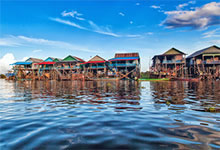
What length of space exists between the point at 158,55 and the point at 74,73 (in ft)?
86.0

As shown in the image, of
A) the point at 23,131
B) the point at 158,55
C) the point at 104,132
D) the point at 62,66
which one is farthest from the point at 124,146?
the point at 62,66

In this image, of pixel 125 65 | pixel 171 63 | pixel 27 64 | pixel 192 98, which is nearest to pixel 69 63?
pixel 27 64

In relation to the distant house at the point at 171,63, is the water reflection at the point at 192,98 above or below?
below

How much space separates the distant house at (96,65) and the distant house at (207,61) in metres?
24.4

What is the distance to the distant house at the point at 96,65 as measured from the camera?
4347 centimetres

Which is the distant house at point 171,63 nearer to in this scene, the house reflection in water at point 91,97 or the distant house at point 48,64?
the house reflection in water at point 91,97

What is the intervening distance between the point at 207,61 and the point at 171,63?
29.1 ft

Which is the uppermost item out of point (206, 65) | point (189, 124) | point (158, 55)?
point (158, 55)

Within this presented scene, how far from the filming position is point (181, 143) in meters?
3.02

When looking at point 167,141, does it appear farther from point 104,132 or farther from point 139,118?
point 139,118

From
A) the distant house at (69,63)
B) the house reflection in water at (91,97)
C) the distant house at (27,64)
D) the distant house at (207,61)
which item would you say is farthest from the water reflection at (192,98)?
the distant house at (27,64)

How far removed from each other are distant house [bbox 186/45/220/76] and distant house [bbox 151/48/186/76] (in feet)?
10.7

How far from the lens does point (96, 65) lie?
4591 centimetres

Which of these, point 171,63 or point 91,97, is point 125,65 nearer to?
point 171,63
